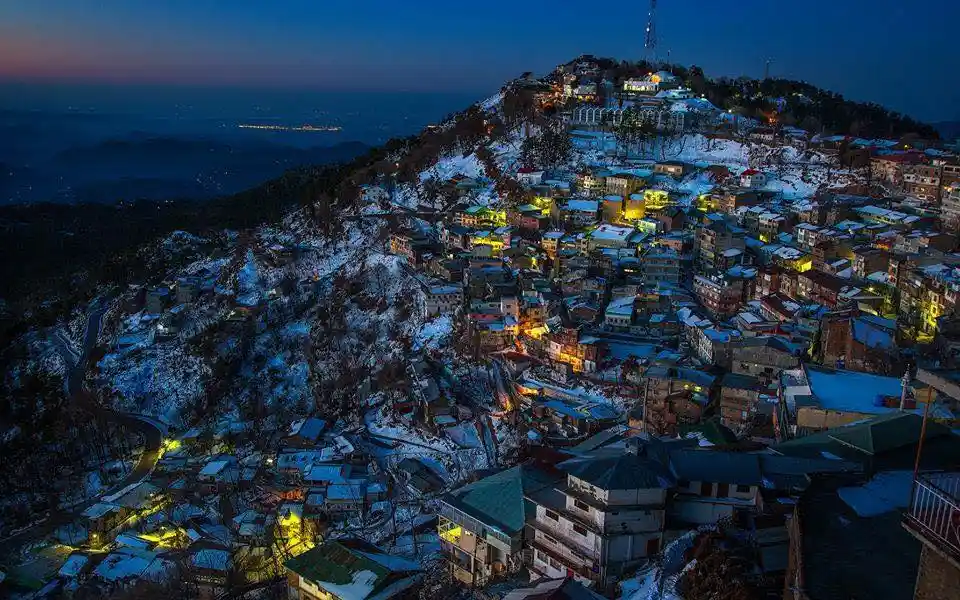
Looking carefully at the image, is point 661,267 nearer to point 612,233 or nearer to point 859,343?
point 612,233

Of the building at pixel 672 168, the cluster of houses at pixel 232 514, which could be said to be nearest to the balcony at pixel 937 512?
the cluster of houses at pixel 232 514

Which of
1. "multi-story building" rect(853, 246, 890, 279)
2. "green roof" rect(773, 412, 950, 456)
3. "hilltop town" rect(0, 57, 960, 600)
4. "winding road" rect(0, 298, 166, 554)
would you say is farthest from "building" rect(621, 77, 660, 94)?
"green roof" rect(773, 412, 950, 456)

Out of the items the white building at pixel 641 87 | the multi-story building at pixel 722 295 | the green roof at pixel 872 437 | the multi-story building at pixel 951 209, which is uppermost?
the white building at pixel 641 87

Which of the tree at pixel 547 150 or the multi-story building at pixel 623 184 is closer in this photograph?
the multi-story building at pixel 623 184

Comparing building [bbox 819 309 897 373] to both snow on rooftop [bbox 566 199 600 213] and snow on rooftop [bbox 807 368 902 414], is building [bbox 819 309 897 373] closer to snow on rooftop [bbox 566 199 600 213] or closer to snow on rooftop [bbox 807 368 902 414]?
snow on rooftop [bbox 807 368 902 414]

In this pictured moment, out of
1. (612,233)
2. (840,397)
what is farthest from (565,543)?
(612,233)

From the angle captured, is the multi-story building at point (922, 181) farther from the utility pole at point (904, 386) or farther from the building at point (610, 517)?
the building at point (610, 517)

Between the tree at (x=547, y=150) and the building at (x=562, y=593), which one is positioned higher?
the tree at (x=547, y=150)
